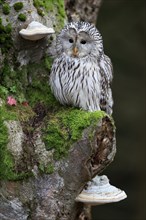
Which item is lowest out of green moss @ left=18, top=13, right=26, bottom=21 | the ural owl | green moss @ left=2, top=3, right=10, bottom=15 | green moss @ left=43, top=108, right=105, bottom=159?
green moss @ left=43, top=108, right=105, bottom=159

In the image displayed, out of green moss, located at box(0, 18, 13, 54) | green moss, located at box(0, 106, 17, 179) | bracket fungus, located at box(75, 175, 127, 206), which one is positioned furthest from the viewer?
green moss, located at box(0, 18, 13, 54)

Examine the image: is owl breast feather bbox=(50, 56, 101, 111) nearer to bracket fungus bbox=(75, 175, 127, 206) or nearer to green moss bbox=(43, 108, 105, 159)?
green moss bbox=(43, 108, 105, 159)

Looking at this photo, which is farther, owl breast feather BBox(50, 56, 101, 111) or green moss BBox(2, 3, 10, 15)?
green moss BBox(2, 3, 10, 15)

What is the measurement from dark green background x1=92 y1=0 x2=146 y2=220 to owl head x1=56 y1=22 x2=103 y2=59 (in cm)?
568

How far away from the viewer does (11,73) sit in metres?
5.47

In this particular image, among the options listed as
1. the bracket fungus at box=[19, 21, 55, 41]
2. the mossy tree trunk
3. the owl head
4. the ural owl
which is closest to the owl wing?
the ural owl

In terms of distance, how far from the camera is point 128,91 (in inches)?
452

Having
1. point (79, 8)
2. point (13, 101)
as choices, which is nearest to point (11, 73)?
point (13, 101)

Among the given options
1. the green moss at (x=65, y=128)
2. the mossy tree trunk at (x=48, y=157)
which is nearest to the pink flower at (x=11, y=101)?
the mossy tree trunk at (x=48, y=157)

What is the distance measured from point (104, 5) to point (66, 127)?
20.9ft

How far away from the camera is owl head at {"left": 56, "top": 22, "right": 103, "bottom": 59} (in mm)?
5309

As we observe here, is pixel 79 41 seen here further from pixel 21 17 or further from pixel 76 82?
pixel 21 17

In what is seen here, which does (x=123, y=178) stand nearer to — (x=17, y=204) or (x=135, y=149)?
(x=135, y=149)

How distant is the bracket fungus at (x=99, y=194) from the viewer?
521cm
